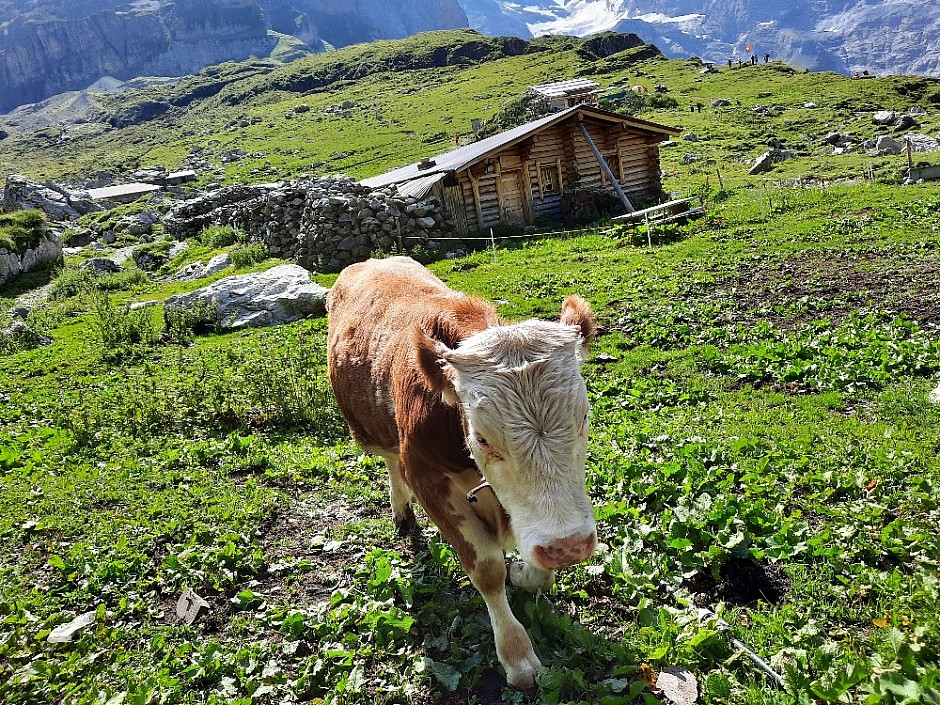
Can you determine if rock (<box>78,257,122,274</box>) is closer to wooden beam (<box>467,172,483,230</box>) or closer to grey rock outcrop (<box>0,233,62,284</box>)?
grey rock outcrop (<box>0,233,62,284</box>)

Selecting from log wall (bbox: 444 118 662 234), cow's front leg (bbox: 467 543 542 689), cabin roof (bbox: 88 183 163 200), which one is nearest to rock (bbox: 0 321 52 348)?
log wall (bbox: 444 118 662 234)

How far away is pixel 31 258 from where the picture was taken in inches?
1161

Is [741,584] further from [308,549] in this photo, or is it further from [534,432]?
[308,549]

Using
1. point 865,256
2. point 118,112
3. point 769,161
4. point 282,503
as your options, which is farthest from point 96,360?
point 118,112

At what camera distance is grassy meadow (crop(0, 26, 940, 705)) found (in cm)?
420

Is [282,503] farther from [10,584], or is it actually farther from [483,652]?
[483,652]

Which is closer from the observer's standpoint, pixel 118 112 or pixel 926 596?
pixel 926 596

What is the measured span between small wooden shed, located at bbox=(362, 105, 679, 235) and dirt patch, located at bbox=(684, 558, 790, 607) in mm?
23532

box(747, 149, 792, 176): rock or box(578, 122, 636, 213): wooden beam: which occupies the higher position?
box(578, 122, 636, 213): wooden beam

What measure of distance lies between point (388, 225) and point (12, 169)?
12133 cm

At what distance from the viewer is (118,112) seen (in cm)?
16962

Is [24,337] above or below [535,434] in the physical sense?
below

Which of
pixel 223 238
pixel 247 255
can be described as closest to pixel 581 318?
pixel 247 255

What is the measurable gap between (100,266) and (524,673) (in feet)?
98.1
